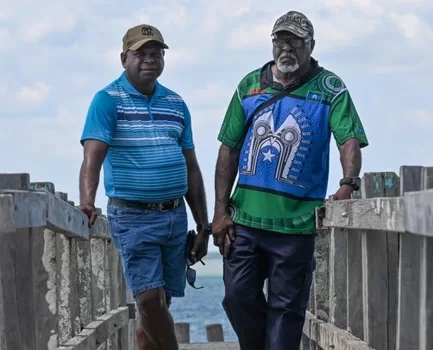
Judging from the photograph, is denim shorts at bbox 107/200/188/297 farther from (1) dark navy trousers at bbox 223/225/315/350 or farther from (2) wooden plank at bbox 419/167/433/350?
(2) wooden plank at bbox 419/167/433/350

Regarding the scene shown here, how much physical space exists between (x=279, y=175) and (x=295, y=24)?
78 cm

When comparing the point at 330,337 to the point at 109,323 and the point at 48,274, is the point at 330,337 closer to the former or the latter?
the point at 109,323

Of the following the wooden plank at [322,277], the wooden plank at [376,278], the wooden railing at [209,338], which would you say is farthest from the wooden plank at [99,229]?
the wooden railing at [209,338]

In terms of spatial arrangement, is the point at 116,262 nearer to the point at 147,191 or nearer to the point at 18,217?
the point at 147,191

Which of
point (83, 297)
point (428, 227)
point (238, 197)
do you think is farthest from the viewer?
point (83, 297)

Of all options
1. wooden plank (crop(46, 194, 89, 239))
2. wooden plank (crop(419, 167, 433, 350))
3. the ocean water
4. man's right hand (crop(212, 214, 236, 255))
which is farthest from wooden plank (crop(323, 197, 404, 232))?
the ocean water

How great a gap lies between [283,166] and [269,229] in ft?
1.12

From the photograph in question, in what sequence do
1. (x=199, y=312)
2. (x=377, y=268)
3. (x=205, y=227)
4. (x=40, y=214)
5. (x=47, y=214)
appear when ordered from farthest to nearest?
(x=199, y=312) → (x=205, y=227) → (x=377, y=268) → (x=47, y=214) → (x=40, y=214)

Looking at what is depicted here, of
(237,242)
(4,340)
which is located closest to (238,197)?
(237,242)

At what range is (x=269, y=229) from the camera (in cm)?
672

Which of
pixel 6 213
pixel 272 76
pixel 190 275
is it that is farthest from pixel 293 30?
pixel 6 213

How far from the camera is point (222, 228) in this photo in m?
6.94

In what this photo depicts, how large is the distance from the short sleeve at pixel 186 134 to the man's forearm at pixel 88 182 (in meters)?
0.67

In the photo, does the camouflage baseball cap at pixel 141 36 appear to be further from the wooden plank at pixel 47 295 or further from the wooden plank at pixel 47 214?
the wooden plank at pixel 47 295
